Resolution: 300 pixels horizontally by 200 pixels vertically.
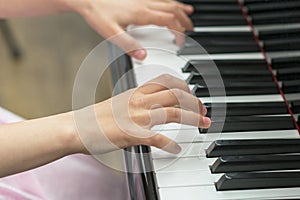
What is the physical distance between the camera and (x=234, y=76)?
1285mm

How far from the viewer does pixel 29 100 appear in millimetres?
2502

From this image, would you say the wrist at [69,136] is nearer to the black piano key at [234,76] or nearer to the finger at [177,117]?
the finger at [177,117]

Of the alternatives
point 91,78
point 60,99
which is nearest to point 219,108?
point 91,78

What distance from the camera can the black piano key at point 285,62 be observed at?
1.28 meters

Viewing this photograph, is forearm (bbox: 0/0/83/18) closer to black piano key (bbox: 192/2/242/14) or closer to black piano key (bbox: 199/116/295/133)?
black piano key (bbox: 192/2/242/14)

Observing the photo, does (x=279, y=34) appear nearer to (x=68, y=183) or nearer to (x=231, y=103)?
(x=231, y=103)

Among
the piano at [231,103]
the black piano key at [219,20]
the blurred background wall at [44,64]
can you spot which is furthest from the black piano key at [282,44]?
the blurred background wall at [44,64]

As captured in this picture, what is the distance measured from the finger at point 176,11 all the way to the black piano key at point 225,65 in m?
0.14

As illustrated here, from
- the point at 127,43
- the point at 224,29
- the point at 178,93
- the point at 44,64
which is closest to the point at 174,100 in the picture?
the point at 178,93

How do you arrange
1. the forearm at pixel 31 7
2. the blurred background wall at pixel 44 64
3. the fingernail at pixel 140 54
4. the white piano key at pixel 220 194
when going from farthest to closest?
the blurred background wall at pixel 44 64, the forearm at pixel 31 7, the fingernail at pixel 140 54, the white piano key at pixel 220 194

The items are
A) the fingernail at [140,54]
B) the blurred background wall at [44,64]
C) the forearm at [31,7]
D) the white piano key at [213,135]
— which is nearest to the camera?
the white piano key at [213,135]

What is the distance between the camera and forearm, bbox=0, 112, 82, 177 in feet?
3.38

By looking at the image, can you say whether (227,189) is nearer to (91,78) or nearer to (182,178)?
(182,178)

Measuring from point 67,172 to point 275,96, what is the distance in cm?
41
